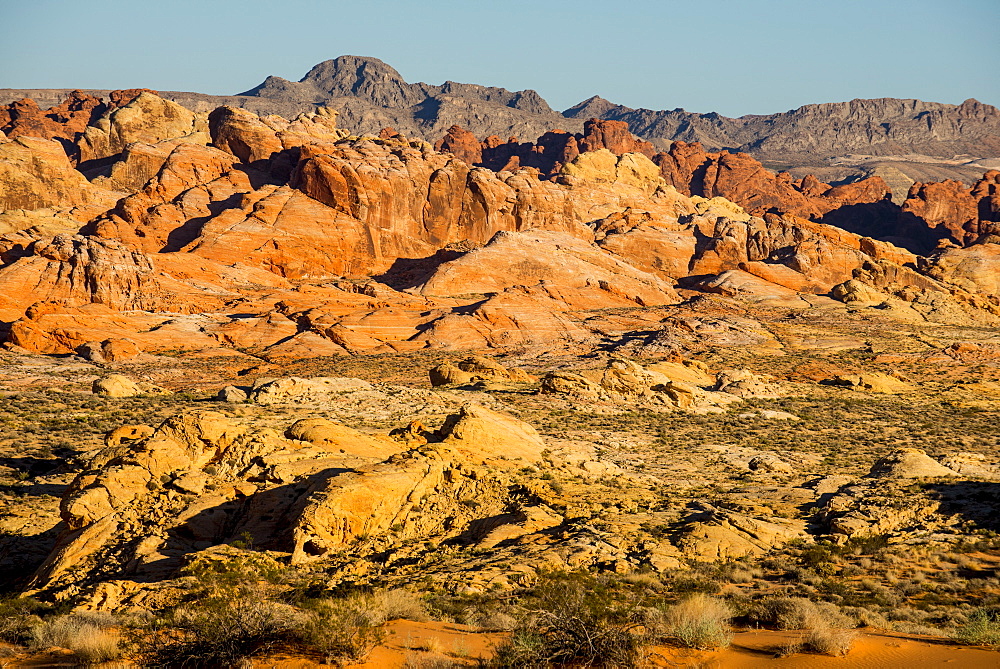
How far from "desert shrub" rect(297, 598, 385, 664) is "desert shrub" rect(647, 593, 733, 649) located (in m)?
4.17

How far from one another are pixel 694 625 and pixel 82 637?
28.4ft

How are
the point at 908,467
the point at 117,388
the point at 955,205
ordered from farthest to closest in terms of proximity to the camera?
the point at 955,205
the point at 117,388
the point at 908,467

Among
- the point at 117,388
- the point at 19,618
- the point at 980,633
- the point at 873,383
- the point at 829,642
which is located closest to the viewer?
the point at 829,642

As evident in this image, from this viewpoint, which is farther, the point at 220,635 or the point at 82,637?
the point at 82,637

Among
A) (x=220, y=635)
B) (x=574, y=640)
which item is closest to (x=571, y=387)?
(x=574, y=640)

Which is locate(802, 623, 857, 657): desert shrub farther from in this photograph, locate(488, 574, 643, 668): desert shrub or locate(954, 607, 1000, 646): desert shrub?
locate(488, 574, 643, 668): desert shrub

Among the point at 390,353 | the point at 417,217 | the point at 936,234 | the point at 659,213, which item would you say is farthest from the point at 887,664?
the point at 936,234

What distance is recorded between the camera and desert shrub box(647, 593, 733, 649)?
35.6 ft

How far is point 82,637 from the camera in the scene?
1050 cm

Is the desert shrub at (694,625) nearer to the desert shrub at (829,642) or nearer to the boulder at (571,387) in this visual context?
the desert shrub at (829,642)

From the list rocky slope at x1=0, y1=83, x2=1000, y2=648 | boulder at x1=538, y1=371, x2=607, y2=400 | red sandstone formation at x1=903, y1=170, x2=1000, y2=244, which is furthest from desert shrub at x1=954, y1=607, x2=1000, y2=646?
red sandstone formation at x1=903, y1=170, x2=1000, y2=244

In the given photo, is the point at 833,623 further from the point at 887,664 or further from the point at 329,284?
the point at 329,284

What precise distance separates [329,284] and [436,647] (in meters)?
73.1

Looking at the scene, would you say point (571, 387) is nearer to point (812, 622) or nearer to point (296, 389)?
point (296, 389)
